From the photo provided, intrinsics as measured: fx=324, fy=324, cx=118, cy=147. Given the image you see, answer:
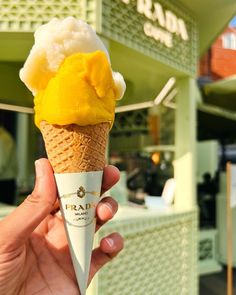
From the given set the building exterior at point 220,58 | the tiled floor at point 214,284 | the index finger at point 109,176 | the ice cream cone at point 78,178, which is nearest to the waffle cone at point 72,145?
the ice cream cone at point 78,178

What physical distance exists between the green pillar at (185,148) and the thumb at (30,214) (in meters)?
2.84

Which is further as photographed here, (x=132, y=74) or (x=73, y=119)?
(x=132, y=74)

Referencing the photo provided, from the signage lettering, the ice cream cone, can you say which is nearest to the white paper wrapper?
the ice cream cone

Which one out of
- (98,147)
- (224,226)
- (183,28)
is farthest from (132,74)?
(224,226)

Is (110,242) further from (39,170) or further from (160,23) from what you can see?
(160,23)

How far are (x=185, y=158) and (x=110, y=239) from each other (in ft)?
8.55

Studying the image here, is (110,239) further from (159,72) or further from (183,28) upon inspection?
(183,28)

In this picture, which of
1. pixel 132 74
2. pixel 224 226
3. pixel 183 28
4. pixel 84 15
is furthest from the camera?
pixel 224 226

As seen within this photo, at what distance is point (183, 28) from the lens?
3.72 metres

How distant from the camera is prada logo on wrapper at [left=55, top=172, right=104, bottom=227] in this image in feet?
4.00

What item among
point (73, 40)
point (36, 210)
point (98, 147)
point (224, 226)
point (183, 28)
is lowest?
point (224, 226)

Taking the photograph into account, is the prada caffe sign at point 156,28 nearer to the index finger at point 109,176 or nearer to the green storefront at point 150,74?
the green storefront at point 150,74

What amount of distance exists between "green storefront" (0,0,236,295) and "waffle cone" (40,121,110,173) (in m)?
1.57

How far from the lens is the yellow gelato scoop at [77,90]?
1.12m
